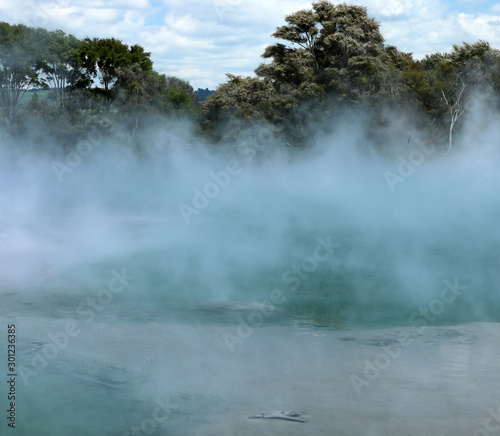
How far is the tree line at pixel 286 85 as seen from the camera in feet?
87.8

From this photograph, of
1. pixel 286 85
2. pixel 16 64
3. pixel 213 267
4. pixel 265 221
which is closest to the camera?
pixel 213 267

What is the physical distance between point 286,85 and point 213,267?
65.8 ft

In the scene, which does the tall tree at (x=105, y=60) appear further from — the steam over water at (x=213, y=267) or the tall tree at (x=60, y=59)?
the steam over water at (x=213, y=267)

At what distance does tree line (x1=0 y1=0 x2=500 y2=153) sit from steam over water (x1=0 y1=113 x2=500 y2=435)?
3306 millimetres

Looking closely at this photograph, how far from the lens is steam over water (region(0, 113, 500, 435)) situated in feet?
20.0

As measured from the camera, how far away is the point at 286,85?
2970 centimetres

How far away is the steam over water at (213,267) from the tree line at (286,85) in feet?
10.8

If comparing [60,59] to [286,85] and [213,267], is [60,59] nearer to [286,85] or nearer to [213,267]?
[286,85]

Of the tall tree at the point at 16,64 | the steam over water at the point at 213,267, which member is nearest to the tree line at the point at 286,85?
the tall tree at the point at 16,64

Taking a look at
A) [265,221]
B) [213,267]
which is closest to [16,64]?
[265,221]

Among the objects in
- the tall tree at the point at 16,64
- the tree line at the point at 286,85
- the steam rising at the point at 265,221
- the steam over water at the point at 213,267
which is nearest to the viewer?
the steam over water at the point at 213,267

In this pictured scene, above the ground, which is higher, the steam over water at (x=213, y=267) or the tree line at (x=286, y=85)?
the tree line at (x=286, y=85)

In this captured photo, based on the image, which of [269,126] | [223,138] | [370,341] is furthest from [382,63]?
[370,341]

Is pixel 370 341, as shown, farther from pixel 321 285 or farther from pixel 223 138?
pixel 223 138
